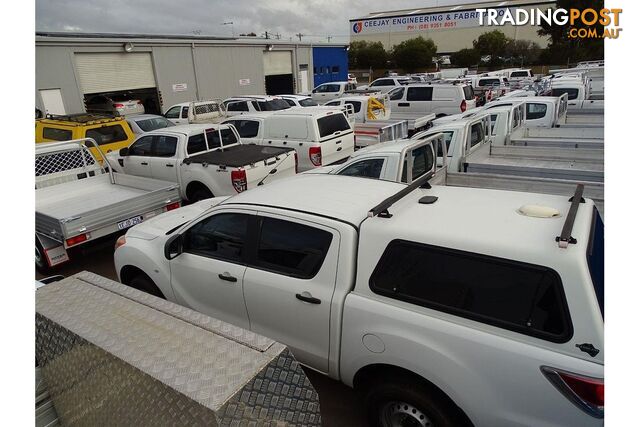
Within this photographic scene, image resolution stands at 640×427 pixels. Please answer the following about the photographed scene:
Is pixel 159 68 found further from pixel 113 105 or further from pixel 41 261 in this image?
pixel 41 261

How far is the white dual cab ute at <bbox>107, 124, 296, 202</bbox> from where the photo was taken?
722 cm

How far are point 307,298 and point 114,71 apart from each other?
22468 mm

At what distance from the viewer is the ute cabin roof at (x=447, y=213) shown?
2394mm

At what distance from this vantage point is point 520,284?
230 centimetres

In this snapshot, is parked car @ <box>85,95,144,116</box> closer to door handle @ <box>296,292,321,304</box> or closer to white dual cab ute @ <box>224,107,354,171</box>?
white dual cab ute @ <box>224,107,354,171</box>

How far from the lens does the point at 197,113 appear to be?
48.4 feet

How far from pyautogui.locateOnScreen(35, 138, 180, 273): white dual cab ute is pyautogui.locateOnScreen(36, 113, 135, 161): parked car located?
6.85 ft

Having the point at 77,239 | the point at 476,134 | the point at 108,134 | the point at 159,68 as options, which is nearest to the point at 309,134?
the point at 476,134

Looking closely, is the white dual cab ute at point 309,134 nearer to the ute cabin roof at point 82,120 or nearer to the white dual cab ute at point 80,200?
the ute cabin roof at point 82,120

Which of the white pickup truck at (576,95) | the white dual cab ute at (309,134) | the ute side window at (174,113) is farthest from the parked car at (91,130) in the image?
the white pickup truck at (576,95)

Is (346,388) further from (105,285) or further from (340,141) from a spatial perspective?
(340,141)

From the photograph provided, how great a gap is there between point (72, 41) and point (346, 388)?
70.4 feet

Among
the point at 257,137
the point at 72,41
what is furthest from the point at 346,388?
the point at 72,41

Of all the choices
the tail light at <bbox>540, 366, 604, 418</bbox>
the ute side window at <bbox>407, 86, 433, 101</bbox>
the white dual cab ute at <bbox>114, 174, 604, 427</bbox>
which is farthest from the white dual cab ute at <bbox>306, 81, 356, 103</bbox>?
the tail light at <bbox>540, 366, 604, 418</bbox>
